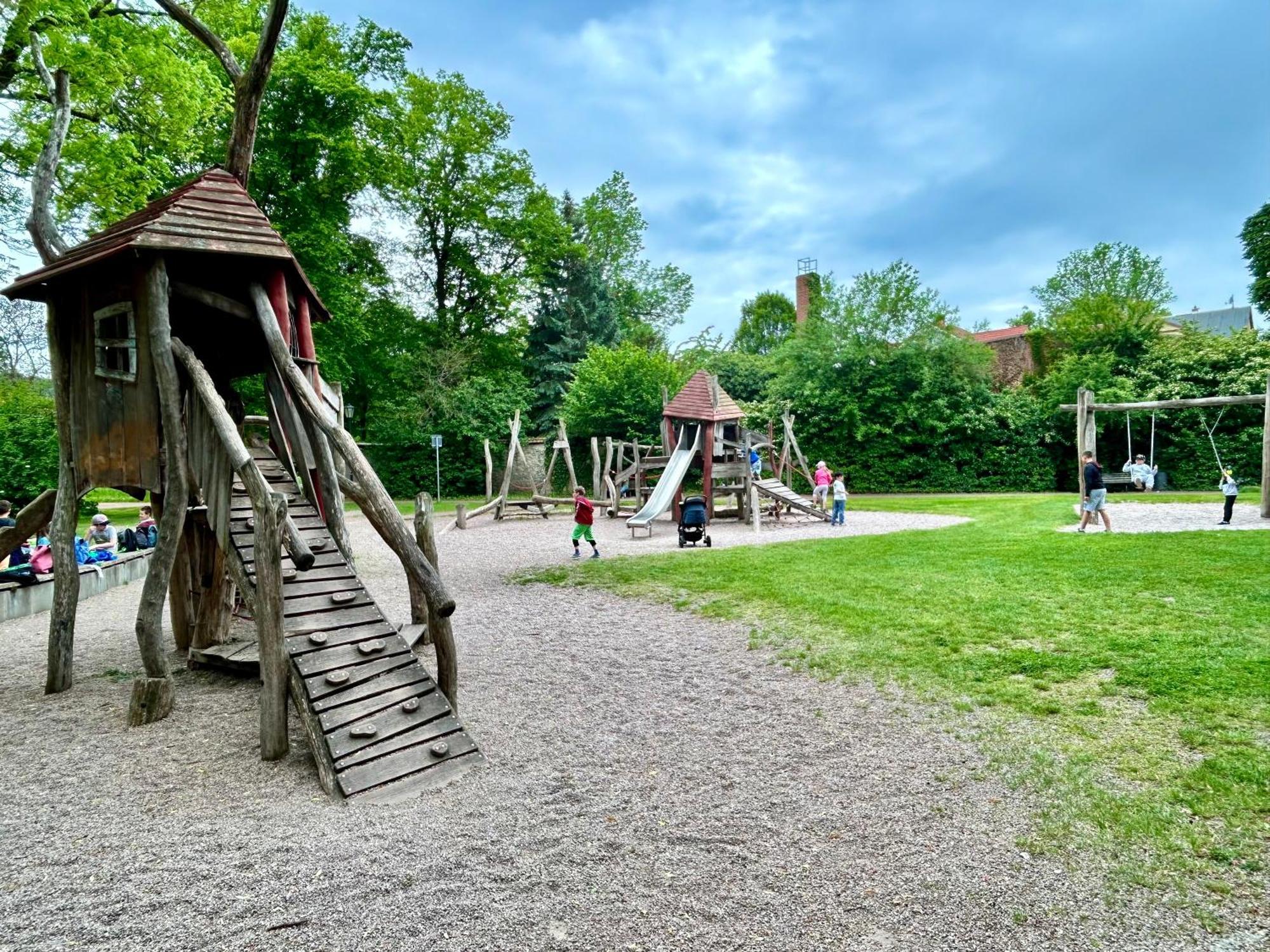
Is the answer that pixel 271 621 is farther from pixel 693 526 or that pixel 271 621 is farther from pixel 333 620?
pixel 693 526

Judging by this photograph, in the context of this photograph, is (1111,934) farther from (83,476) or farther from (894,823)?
(83,476)

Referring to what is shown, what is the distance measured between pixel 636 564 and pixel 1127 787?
9.44 m

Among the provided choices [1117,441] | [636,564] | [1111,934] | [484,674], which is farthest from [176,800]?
[1117,441]

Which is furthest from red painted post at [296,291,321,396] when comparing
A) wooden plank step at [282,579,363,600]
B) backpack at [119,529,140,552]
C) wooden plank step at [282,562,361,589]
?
backpack at [119,529,140,552]

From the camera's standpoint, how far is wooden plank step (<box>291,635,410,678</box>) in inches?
200

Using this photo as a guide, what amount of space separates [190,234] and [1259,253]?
42.5 m

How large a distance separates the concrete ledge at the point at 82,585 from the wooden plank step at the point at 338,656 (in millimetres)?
4890

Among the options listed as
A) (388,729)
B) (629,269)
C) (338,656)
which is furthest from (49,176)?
(629,269)

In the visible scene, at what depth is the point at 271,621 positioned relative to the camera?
501 centimetres

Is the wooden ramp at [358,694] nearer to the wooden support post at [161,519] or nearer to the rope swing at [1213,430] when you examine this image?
the wooden support post at [161,519]

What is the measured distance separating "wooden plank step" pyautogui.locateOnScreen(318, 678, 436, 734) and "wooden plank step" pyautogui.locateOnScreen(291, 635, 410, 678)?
1.08 ft

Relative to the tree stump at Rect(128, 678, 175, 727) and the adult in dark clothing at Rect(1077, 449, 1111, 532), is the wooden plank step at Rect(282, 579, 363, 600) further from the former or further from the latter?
the adult in dark clothing at Rect(1077, 449, 1111, 532)

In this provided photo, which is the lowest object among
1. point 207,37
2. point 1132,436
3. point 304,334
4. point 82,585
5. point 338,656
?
point 82,585

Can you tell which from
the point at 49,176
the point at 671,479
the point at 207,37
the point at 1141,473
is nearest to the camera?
the point at 49,176
